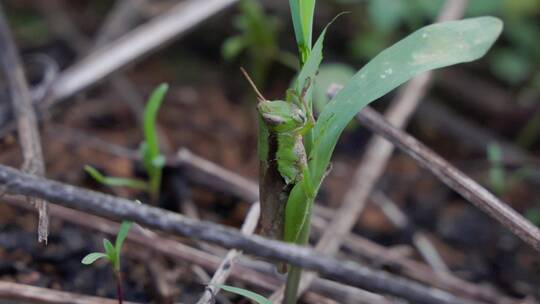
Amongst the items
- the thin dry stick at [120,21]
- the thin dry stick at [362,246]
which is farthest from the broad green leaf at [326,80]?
the thin dry stick at [120,21]

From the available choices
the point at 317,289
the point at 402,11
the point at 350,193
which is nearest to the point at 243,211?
the point at 350,193

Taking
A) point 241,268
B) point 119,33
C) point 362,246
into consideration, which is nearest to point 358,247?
point 362,246

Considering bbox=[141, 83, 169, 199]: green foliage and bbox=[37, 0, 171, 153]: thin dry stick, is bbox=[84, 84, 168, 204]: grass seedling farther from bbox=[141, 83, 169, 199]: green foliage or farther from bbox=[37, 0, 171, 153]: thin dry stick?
bbox=[37, 0, 171, 153]: thin dry stick

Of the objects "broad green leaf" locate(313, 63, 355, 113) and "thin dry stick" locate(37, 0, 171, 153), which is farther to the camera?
"thin dry stick" locate(37, 0, 171, 153)

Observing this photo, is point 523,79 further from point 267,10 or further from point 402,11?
point 267,10

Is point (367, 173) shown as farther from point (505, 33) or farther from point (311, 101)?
point (505, 33)

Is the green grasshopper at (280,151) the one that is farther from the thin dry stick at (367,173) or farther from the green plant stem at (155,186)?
the green plant stem at (155,186)

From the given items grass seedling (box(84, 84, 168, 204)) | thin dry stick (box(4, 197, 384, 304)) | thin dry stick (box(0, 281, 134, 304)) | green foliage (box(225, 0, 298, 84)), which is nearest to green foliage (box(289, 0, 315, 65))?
grass seedling (box(84, 84, 168, 204))
